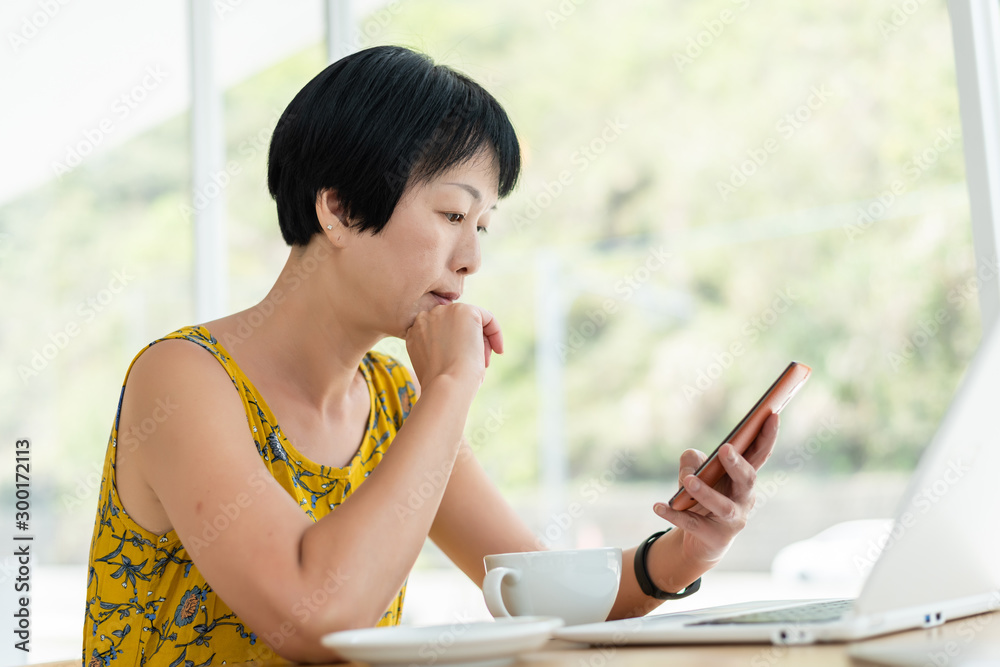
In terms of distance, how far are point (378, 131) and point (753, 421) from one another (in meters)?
0.50

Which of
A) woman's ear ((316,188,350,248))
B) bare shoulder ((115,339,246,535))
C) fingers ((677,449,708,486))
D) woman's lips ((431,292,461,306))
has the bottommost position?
fingers ((677,449,708,486))

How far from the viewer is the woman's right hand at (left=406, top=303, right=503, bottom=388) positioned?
86 cm

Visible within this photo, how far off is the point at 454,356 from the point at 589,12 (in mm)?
8819

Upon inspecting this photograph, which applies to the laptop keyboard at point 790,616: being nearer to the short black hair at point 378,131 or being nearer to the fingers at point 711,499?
the fingers at point 711,499

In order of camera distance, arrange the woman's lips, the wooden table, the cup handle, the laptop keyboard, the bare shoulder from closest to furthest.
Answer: the wooden table → the laptop keyboard → the cup handle → the bare shoulder → the woman's lips

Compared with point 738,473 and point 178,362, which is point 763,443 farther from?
point 178,362

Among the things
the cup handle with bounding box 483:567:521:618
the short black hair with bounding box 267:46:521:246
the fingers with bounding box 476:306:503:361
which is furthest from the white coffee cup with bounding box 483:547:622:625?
the short black hair with bounding box 267:46:521:246

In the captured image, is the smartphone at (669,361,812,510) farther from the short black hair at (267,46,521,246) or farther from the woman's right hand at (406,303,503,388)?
the short black hair at (267,46,521,246)

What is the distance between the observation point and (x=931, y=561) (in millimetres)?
541

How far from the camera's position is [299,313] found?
105cm

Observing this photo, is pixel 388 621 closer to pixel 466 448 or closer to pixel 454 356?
pixel 466 448

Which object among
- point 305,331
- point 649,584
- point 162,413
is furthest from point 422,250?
point 649,584

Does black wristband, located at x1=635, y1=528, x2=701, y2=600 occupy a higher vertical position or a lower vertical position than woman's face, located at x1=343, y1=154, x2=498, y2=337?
lower

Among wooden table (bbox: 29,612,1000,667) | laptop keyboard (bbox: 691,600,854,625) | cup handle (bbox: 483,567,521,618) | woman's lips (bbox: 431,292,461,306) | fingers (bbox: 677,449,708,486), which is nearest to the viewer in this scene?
wooden table (bbox: 29,612,1000,667)
